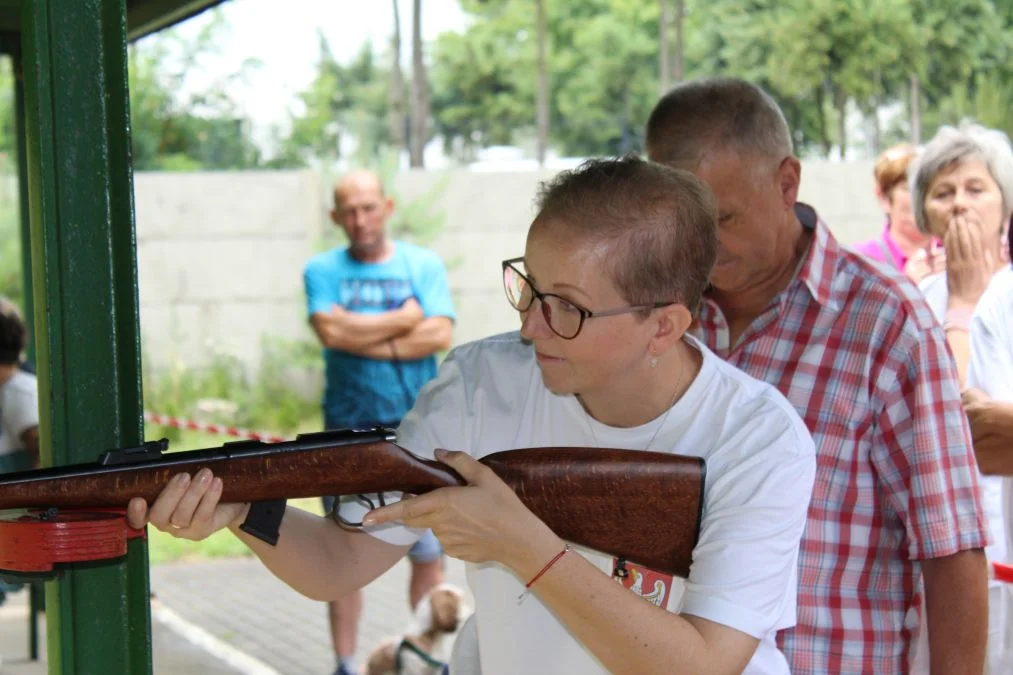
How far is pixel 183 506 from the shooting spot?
1.75 meters

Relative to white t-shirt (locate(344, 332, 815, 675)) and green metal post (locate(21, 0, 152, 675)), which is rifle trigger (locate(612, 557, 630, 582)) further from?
green metal post (locate(21, 0, 152, 675))

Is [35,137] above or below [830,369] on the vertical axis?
above

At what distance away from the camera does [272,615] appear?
686 centimetres

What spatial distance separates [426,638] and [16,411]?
1.87 metres

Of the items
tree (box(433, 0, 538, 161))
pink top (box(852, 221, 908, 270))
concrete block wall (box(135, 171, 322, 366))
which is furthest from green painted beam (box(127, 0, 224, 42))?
tree (box(433, 0, 538, 161))

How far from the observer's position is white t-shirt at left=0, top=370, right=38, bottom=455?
189 inches

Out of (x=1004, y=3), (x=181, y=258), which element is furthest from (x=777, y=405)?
(x=181, y=258)

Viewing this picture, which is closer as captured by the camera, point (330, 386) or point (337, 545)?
point (337, 545)

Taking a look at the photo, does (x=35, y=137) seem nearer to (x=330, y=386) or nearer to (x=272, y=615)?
(x=330, y=386)

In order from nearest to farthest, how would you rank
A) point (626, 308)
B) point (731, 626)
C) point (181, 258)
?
point (731, 626) < point (626, 308) < point (181, 258)

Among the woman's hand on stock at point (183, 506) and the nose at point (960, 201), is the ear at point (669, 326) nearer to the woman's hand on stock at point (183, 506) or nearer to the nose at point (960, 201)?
the woman's hand on stock at point (183, 506)

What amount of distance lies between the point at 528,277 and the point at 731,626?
1.93 ft

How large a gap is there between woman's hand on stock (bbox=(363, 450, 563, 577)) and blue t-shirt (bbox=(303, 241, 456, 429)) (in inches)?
158

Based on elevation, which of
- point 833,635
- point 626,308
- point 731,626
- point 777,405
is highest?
point 626,308
